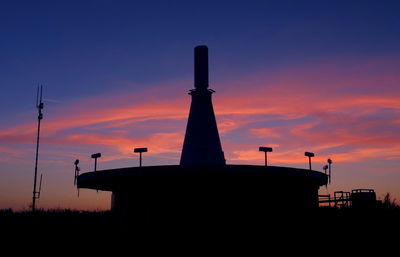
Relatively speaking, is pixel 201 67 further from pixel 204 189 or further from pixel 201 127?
pixel 204 189

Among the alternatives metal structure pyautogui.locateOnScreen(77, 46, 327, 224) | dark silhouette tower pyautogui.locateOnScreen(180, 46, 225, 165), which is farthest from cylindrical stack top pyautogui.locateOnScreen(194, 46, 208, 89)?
metal structure pyautogui.locateOnScreen(77, 46, 327, 224)

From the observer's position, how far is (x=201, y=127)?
94.4 ft

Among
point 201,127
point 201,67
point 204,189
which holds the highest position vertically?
point 201,67

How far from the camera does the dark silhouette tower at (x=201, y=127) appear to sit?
28.1 metres

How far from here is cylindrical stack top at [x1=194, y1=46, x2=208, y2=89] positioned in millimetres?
29906

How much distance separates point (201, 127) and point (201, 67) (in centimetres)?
429

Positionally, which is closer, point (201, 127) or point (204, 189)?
point (204, 189)

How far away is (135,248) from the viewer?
861 inches

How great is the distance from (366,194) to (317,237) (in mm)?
13165

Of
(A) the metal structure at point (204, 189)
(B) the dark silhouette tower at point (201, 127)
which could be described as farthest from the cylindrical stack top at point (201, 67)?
(A) the metal structure at point (204, 189)

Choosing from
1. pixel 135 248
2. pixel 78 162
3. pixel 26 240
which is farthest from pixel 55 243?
pixel 135 248

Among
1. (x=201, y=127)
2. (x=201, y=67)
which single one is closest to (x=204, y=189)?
(x=201, y=127)

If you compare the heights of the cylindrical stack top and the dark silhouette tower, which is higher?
the cylindrical stack top

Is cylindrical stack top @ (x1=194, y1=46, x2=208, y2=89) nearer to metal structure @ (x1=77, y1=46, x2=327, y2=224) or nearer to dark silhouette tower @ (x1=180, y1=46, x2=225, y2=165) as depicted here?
dark silhouette tower @ (x1=180, y1=46, x2=225, y2=165)
